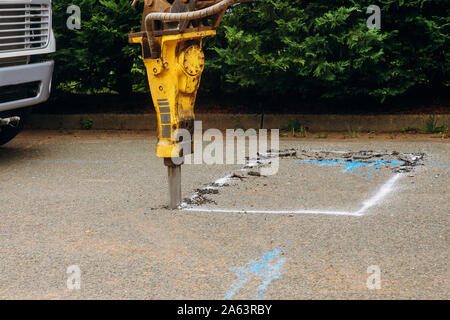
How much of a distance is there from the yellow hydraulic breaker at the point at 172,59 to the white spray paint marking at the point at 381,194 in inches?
64.2

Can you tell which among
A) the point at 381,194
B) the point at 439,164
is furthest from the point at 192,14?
the point at 439,164

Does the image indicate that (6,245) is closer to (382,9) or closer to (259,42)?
(259,42)

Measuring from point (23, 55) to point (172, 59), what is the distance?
2975 millimetres

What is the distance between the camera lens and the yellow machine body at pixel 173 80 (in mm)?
5262

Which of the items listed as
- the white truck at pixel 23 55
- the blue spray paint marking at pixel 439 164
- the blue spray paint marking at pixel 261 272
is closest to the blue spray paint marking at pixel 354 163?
the blue spray paint marking at pixel 439 164

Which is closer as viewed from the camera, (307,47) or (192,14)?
(192,14)

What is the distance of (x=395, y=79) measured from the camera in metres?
10.4

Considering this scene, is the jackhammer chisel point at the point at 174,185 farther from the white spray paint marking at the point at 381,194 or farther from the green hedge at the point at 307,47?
the green hedge at the point at 307,47

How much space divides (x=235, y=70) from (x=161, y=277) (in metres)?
7.03

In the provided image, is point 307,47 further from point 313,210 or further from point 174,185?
point 174,185

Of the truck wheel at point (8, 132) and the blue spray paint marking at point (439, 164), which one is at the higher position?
the truck wheel at point (8, 132)

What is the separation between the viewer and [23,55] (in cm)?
755

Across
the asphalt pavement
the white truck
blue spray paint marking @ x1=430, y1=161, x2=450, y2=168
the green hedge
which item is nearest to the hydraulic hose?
the asphalt pavement

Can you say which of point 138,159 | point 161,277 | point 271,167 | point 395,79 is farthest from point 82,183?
point 395,79
